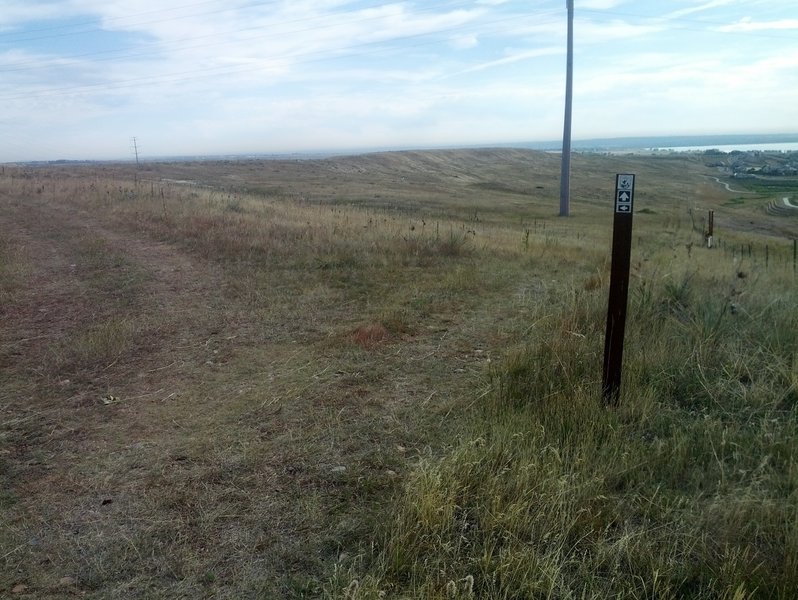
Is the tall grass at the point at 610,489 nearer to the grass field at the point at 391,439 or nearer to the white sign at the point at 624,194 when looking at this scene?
the grass field at the point at 391,439

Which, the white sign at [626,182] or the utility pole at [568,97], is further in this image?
the utility pole at [568,97]

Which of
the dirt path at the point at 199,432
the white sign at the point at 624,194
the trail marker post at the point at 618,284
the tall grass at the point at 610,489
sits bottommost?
the dirt path at the point at 199,432

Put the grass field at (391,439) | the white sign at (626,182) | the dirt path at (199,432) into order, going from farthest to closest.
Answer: the white sign at (626,182)
the dirt path at (199,432)
the grass field at (391,439)

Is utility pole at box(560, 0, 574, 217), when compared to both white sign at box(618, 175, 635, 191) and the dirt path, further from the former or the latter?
white sign at box(618, 175, 635, 191)

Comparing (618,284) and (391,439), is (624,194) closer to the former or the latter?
(618,284)

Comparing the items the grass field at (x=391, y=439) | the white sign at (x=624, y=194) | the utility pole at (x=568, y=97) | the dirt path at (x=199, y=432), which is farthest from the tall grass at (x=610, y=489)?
the utility pole at (x=568, y=97)

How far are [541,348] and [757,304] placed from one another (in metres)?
3.03

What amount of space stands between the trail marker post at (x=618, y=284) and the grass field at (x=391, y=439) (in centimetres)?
17

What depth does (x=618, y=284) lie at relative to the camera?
4.17 metres

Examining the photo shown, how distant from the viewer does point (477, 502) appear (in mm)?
3166

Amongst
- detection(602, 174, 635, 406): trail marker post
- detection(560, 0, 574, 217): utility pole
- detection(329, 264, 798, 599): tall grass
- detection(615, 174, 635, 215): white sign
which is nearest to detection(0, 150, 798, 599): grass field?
detection(329, 264, 798, 599): tall grass

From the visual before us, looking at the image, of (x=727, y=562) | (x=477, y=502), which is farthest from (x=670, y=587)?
(x=477, y=502)

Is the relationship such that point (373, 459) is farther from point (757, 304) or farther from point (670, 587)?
point (757, 304)

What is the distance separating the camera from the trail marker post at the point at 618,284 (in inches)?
156
